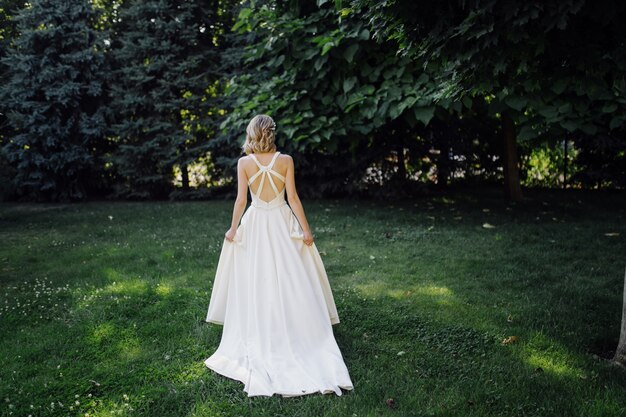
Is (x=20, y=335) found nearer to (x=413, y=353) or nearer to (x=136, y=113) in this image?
(x=413, y=353)

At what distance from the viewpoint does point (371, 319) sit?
5.06m

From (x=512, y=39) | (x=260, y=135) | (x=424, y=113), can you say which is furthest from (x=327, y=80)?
(x=512, y=39)

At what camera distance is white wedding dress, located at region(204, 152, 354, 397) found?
3.99 m

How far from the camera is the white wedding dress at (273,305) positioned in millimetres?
3986

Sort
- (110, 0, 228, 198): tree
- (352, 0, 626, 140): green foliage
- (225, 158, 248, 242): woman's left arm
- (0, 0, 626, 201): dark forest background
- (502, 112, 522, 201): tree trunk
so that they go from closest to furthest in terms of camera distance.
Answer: (352, 0, 626, 140): green foliage
(225, 158, 248, 242): woman's left arm
(0, 0, 626, 201): dark forest background
(502, 112, 522, 201): tree trunk
(110, 0, 228, 198): tree

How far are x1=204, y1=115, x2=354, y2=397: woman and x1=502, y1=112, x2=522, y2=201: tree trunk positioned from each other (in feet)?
27.3

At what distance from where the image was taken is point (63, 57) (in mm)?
13273

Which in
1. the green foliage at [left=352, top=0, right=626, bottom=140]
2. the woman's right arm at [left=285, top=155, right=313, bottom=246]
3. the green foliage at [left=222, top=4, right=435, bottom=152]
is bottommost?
Answer: the woman's right arm at [left=285, top=155, right=313, bottom=246]

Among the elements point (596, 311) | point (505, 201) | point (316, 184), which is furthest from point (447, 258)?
point (316, 184)

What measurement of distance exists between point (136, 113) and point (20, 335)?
34.4 feet

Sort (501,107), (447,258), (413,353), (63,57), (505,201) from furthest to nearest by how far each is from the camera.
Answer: (63,57) → (505,201) → (501,107) → (447,258) → (413,353)

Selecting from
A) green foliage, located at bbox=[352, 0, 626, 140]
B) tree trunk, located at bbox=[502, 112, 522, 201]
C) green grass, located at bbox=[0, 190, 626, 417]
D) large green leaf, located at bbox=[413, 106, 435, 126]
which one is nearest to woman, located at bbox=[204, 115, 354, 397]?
green grass, located at bbox=[0, 190, 626, 417]

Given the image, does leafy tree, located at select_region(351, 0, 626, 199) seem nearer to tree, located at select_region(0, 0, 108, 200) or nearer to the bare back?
the bare back

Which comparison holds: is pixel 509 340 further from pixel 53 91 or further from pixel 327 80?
pixel 53 91
